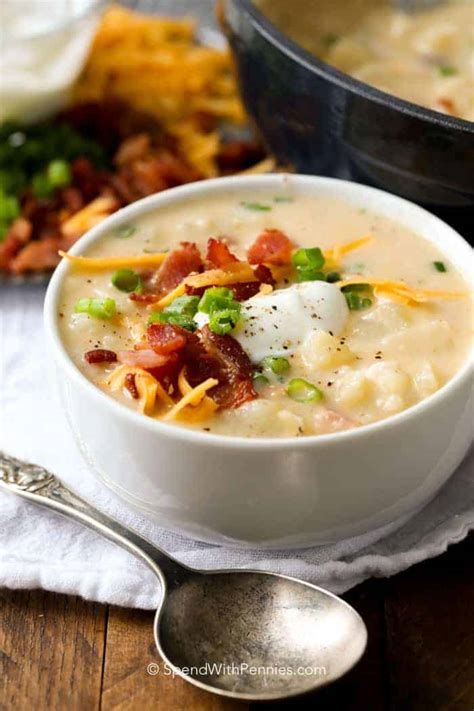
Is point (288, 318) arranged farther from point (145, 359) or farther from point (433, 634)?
point (433, 634)

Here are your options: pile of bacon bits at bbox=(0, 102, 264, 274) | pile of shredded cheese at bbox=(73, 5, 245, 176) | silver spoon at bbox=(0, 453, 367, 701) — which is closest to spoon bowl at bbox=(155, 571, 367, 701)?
silver spoon at bbox=(0, 453, 367, 701)

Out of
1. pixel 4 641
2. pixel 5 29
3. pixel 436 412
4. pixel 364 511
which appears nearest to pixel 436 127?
pixel 436 412

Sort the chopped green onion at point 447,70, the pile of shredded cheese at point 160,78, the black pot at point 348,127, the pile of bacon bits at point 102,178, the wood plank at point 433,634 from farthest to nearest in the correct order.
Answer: the pile of shredded cheese at point 160,78 → the chopped green onion at point 447,70 → the pile of bacon bits at point 102,178 → the black pot at point 348,127 → the wood plank at point 433,634

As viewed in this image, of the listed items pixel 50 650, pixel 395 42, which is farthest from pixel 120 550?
pixel 395 42

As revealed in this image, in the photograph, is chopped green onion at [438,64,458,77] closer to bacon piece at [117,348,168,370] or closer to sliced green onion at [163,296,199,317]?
sliced green onion at [163,296,199,317]

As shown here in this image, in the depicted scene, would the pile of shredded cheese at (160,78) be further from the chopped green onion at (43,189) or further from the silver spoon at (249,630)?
the silver spoon at (249,630)

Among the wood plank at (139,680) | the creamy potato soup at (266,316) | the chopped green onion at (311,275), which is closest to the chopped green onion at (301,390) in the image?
the creamy potato soup at (266,316)
